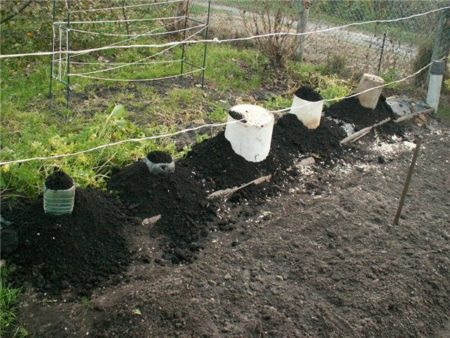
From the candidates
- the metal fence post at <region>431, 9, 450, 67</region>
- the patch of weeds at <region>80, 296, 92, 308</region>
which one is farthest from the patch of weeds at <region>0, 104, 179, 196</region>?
the metal fence post at <region>431, 9, 450, 67</region>

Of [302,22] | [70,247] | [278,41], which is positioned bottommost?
[70,247]

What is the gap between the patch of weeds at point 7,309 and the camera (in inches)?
118

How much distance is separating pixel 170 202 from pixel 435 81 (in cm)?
454

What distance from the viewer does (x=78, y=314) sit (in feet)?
10.3

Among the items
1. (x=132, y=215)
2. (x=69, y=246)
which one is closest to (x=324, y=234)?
(x=132, y=215)

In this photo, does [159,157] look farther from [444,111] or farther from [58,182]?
[444,111]

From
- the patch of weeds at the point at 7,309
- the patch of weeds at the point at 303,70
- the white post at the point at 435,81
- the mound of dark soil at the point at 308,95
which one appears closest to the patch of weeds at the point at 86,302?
the patch of weeds at the point at 7,309

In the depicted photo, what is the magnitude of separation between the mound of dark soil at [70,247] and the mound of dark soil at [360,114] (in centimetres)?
335

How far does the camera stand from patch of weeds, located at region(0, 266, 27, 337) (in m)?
3.01

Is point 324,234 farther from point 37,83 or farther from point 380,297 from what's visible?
point 37,83

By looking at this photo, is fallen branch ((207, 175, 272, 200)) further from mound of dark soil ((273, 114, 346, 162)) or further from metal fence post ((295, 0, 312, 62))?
metal fence post ((295, 0, 312, 62))

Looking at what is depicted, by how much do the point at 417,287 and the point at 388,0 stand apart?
6.29 meters

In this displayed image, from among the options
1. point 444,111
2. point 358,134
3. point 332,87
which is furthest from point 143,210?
point 444,111

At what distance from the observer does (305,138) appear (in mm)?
5586
